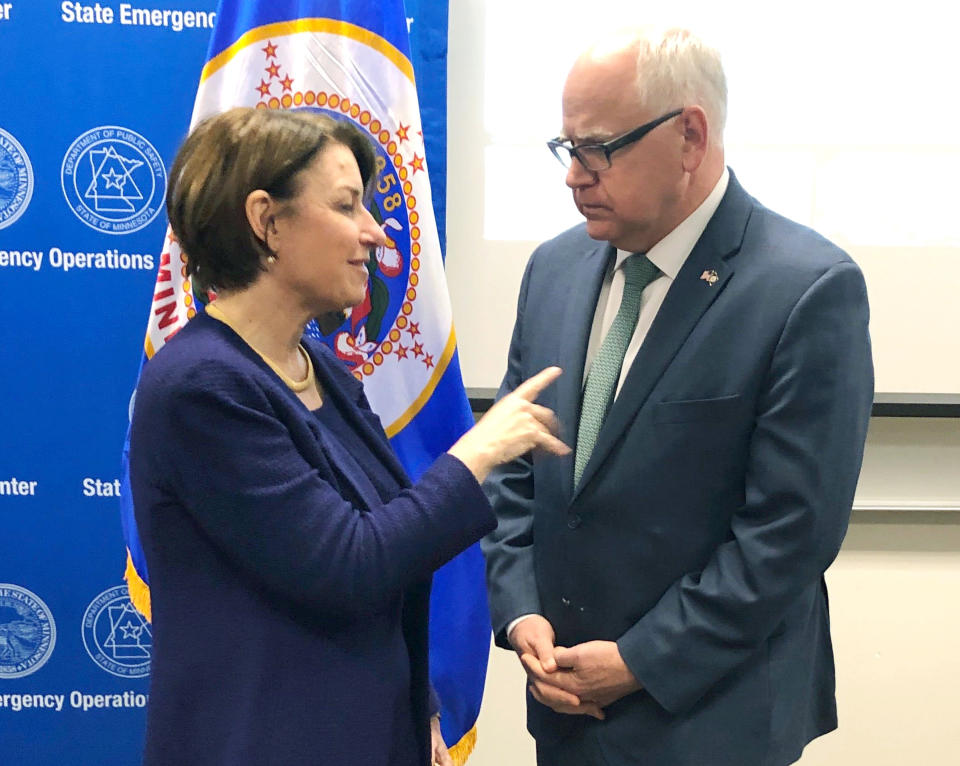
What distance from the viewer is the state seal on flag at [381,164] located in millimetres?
1999

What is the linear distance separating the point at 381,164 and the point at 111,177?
782 millimetres

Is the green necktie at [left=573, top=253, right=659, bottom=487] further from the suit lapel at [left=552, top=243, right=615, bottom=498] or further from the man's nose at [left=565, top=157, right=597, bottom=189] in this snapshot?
the man's nose at [left=565, top=157, right=597, bottom=189]

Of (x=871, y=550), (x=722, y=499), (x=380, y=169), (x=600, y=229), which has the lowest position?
(x=871, y=550)

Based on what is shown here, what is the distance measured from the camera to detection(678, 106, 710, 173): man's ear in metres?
1.35

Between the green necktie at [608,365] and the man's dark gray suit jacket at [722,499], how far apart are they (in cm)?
2

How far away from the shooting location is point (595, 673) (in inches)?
53.7

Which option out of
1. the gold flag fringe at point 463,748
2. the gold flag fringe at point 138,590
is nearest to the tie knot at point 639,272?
the gold flag fringe at point 463,748

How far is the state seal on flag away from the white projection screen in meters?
0.33

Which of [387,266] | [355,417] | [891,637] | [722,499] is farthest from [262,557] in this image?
[891,637]

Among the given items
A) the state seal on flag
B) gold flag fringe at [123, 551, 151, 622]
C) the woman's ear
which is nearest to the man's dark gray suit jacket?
the woman's ear

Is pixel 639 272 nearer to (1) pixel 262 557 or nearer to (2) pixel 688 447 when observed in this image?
(2) pixel 688 447

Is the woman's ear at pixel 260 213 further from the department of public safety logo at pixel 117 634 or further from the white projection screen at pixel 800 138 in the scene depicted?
the department of public safety logo at pixel 117 634

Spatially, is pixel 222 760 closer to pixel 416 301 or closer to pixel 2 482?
pixel 416 301

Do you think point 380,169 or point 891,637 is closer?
point 380,169
